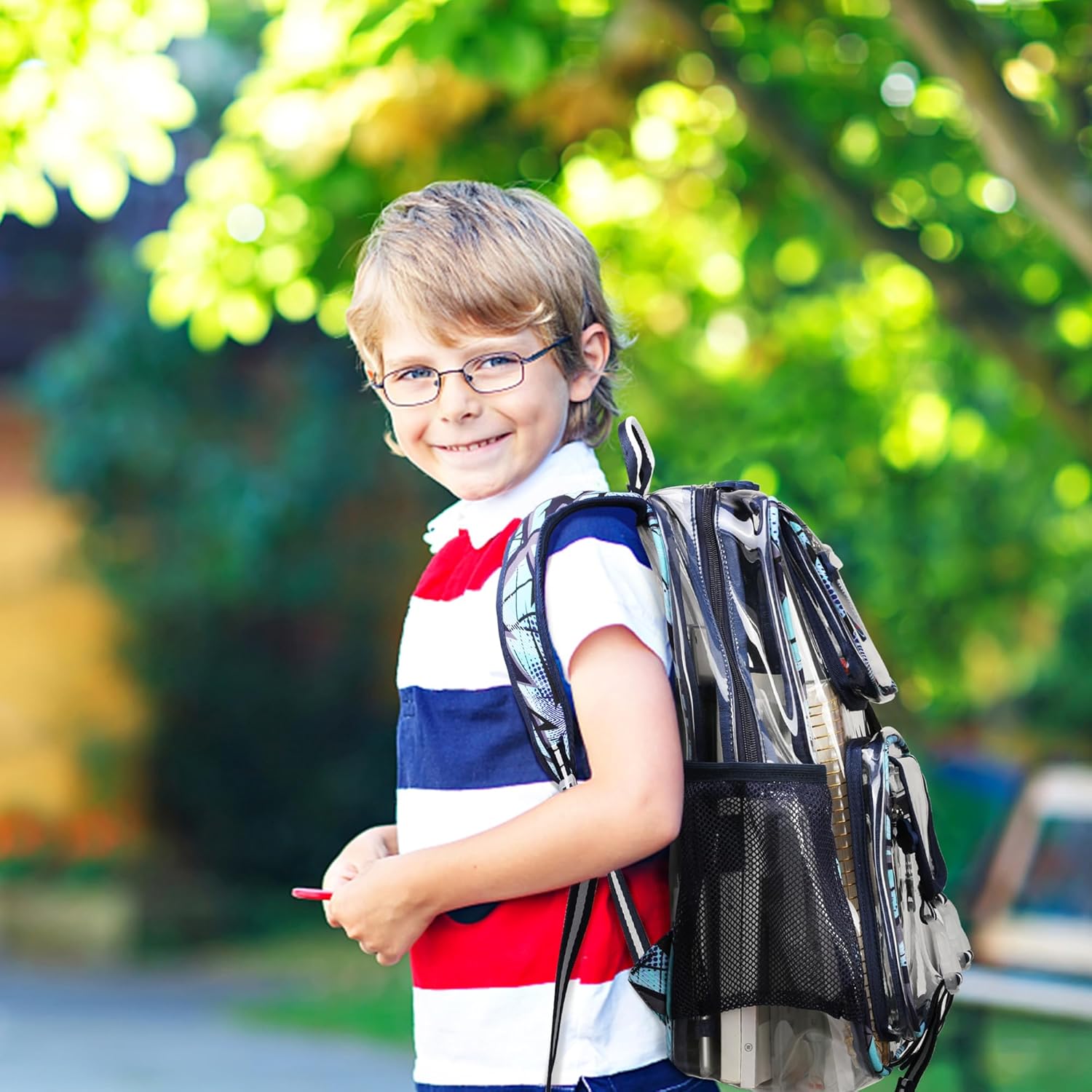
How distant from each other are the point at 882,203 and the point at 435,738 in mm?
3859

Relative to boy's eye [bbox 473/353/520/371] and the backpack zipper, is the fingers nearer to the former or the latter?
the backpack zipper

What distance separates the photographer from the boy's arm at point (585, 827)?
4.94ft

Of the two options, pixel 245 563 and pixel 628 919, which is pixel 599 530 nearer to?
pixel 628 919

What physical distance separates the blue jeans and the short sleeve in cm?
39

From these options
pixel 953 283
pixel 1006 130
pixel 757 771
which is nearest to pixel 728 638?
pixel 757 771

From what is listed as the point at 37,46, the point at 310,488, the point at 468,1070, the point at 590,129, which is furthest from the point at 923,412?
the point at 468,1070

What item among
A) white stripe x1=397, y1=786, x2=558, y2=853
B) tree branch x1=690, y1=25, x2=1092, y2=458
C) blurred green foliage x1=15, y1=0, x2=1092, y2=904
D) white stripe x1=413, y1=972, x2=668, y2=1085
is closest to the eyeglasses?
white stripe x1=397, y1=786, x2=558, y2=853

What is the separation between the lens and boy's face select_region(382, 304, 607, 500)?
1.71 m

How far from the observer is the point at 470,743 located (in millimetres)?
1648

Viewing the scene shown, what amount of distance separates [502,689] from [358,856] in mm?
309

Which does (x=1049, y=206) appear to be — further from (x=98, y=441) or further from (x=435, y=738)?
(x=98, y=441)

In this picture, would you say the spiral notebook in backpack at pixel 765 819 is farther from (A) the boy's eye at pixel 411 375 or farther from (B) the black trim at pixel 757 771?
(A) the boy's eye at pixel 411 375

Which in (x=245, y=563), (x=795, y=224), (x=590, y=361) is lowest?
(x=590, y=361)

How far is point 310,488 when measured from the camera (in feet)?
29.5
